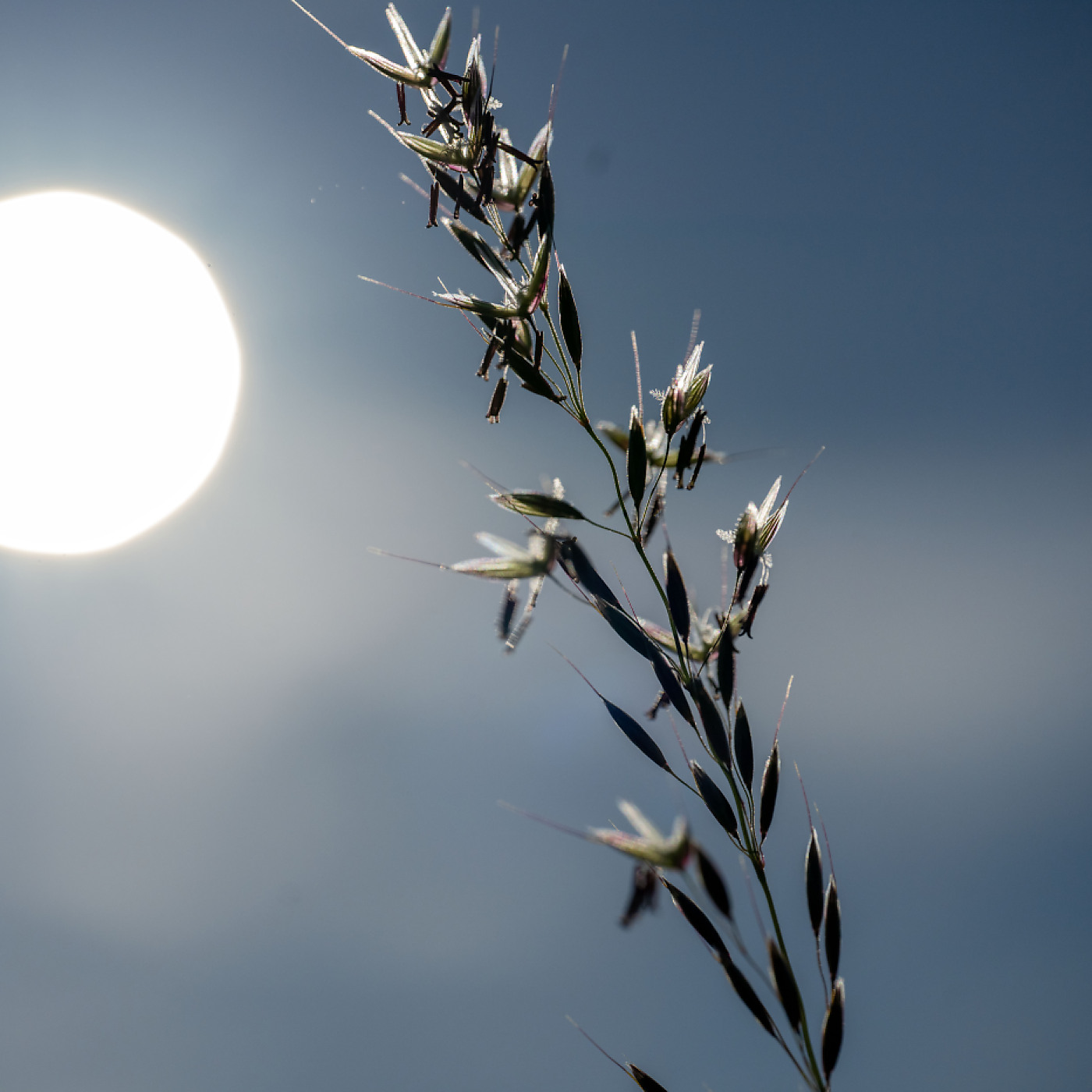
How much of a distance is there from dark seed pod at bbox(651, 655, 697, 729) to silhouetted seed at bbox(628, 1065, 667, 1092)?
1.89 ft

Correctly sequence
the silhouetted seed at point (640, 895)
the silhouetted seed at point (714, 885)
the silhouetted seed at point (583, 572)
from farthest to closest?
1. the silhouetted seed at point (583, 572)
2. the silhouetted seed at point (640, 895)
3. the silhouetted seed at point (714, 885)

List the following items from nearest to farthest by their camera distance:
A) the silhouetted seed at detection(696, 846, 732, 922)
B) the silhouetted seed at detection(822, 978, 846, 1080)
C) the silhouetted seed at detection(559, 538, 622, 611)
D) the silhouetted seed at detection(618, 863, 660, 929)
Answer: the silhouetted seed at detection(696, 846, 732, 922)
the silhouetted seed at detection(618, 863, 660, 929)
the silhouetted seed at detection(822, 978, 846, 1080)
the silhouetted seed at detection(559, 538, 622, 611)

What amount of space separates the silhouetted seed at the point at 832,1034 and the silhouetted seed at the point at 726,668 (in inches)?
19.4

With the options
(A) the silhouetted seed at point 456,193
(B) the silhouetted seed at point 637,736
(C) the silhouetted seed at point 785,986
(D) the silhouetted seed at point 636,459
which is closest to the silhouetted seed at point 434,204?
(A) the silhouetted seed at point 456,193

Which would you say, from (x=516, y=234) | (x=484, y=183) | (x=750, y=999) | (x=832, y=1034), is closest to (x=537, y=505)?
(x=516, y=234)

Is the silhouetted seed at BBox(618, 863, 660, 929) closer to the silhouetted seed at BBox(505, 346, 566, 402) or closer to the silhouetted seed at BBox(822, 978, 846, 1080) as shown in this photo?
the silhouetted seed at BBox(822, 978, 846, 1080)

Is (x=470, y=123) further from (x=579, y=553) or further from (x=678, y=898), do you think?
(x=678, y=898)

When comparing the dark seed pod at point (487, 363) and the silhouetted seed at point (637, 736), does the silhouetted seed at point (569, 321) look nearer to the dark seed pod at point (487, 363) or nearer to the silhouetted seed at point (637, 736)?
the dark seed pod at point (487, 363)

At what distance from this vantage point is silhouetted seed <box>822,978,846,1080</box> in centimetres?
99

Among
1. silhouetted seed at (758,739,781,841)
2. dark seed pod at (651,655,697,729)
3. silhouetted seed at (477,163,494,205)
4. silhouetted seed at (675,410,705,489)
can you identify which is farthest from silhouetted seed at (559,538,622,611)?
silhouetted seed at (477,163,494,205)

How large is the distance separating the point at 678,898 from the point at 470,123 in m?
1.46

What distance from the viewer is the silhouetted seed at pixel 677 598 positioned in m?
1.14

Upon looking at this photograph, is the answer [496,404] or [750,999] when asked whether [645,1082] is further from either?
[496,404]

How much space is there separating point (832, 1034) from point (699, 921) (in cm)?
26
